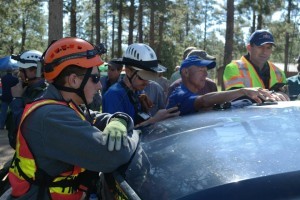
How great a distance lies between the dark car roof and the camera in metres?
1.45

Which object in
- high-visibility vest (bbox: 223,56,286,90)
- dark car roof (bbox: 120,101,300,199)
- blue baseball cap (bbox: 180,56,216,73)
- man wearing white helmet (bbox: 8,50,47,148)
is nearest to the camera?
dark car roof (bbox: 120,101,300,199)

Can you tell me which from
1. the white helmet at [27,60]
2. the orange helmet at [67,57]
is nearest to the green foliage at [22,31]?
the white helmet at [27,60]

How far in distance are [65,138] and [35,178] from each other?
28 cm

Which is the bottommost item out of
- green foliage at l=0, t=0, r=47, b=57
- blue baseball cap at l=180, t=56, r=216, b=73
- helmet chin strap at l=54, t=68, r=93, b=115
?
helmet chin strap at l=54, t=68, r=93, b=115

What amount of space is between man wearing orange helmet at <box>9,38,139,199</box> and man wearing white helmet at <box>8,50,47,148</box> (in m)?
1.24

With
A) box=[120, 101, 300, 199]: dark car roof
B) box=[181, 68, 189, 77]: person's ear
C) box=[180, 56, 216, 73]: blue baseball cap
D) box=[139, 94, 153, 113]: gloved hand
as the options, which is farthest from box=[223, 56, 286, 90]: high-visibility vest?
box=[120, 101, 300, 199]: dark car roof

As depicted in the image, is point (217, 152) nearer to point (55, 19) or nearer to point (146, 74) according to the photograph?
point (146, 74)

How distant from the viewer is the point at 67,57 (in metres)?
2.20

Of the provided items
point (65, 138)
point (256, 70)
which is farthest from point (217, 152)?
point (256, 70)

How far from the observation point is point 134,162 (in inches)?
78.0

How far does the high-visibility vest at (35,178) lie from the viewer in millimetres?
1982

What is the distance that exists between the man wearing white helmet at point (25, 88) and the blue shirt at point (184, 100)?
1143 mm

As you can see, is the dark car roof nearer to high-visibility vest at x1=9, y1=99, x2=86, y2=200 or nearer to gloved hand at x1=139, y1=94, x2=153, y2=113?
high-visibility vest at x1=9, y1=99, x2=86, y2=200

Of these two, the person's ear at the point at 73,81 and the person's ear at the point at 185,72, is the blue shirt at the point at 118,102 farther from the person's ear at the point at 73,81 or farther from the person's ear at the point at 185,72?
the person's ear at the point at 73,81
